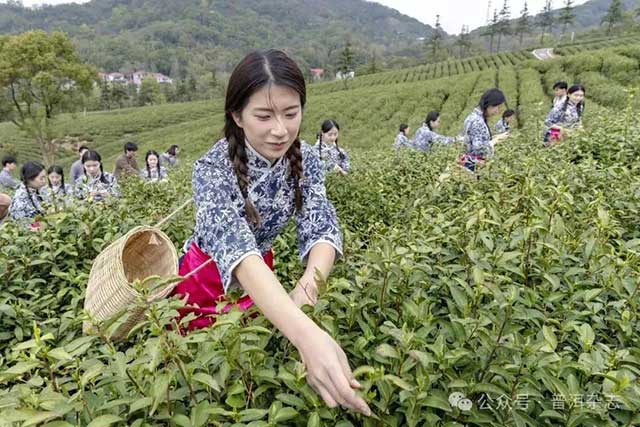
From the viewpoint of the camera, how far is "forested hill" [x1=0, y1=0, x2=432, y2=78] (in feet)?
385

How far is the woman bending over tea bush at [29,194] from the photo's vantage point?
4562mm

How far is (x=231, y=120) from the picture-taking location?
5.73 ft

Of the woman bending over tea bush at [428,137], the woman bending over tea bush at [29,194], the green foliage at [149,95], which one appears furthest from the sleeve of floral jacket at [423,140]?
the green foliage at [149,95]

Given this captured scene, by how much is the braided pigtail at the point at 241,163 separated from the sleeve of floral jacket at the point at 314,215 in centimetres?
20

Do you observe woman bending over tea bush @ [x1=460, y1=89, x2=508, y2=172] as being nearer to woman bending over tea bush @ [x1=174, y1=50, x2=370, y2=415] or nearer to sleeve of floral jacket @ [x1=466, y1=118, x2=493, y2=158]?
sleeve of floral jacket @ [x1=466, y1=118, x2=493, y2=158]

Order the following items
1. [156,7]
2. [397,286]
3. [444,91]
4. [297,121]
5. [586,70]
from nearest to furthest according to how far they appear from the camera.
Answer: [397,286], [297,121], [586,70], [444,91], [156,7]

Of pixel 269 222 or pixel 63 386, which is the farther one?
pixel 269 222

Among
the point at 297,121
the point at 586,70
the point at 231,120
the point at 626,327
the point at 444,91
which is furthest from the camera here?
the point at 444,91

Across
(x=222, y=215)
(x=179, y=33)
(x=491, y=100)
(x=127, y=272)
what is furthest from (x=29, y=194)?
(x=179, y=33)

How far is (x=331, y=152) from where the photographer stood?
6031 mm

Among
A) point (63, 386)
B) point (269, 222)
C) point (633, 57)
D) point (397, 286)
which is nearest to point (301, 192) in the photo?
point (269, 222)

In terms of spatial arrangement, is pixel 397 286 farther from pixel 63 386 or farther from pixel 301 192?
pixel 63 386

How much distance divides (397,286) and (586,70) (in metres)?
31.6

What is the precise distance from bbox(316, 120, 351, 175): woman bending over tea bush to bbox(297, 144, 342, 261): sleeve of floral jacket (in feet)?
10.7
